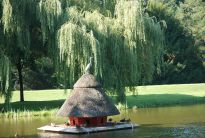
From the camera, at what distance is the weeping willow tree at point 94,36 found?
31.2m

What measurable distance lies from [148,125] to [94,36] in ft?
27.7

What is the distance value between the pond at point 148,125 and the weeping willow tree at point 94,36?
2803mm

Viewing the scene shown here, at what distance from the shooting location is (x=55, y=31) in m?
32.3

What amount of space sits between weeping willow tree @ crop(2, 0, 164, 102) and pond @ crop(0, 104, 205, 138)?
9.20 ft

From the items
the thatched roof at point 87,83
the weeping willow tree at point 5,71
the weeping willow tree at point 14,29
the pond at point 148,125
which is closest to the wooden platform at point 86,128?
the pond at point 148,125

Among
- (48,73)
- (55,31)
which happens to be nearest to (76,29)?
(55,31)

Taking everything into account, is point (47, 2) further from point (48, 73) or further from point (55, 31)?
point (48, 73)

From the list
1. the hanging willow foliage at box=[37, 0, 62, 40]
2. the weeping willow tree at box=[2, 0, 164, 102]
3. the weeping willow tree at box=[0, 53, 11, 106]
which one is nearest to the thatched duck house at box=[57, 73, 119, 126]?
the weeping willow tree at box=[2, 0, 164, 102]

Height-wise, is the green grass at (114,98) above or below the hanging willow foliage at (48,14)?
below

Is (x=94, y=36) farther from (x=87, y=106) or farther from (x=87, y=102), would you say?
(x=87, y=106)

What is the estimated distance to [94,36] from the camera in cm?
3225

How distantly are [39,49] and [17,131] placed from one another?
11285 millimetres

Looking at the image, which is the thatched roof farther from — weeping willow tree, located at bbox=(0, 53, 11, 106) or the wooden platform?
weeping willow tree, located at bbox=(0, 53, 11, 106)

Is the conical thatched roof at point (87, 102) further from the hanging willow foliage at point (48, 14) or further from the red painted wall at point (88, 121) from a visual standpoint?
the hanging willow foliage at point (48, 14)
